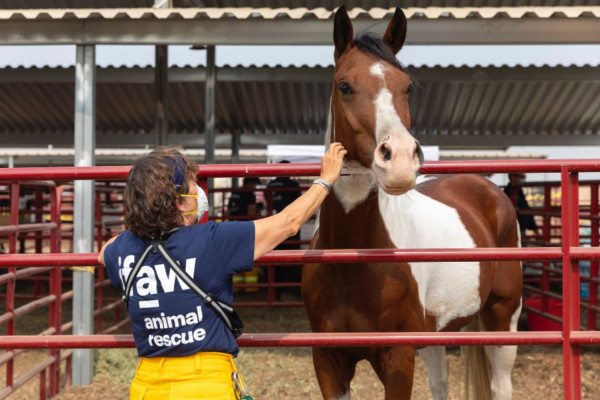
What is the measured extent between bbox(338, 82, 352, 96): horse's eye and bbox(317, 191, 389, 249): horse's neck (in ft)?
1.41

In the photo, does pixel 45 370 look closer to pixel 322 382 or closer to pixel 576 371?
pixel 322 382

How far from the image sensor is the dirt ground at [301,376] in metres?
5.00

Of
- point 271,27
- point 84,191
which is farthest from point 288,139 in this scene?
point 84,191

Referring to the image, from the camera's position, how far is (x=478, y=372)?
414 cm

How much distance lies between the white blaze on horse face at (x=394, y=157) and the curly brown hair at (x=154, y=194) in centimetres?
65

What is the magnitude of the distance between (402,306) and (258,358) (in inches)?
149

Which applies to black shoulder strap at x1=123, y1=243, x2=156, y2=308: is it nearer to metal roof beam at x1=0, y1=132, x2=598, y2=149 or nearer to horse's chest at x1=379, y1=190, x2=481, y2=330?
horse's chest at x1=379, y1=190, x2=481, y2=330

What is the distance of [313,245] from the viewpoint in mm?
2746

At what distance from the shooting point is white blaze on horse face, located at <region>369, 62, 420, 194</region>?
187cm

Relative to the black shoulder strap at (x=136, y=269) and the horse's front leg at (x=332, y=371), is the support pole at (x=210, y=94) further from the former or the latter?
the black shoulder strap at (x=136, y=269)

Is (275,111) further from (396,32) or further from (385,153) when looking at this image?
(385,153)

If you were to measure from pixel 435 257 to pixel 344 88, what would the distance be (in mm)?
771

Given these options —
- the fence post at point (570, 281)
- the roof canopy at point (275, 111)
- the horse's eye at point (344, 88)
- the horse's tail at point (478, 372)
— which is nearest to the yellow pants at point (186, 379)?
the horse's eye at point (344, 88)

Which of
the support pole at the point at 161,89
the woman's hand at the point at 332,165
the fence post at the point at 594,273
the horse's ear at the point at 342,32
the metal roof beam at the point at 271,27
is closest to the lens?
the woman's hand at the point at 332,165
